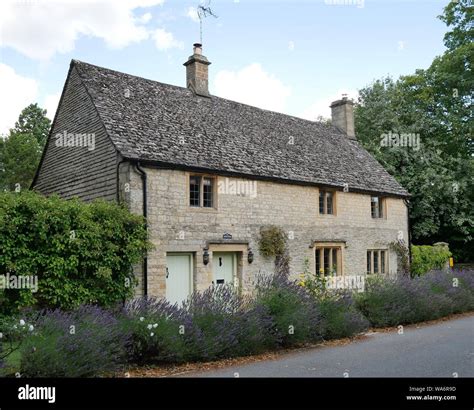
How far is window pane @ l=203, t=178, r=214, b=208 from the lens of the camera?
15.7 meters

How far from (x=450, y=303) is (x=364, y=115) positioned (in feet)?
57.8

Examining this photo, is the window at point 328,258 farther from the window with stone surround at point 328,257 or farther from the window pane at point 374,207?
the window pane at point 374,207

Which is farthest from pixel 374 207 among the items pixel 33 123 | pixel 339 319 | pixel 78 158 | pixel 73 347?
pixel 33 123

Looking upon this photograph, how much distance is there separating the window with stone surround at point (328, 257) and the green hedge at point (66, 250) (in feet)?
27.1

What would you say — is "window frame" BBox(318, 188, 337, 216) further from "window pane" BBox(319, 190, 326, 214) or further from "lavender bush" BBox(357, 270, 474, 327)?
"lavender bush" BBox(357, 270, 474, 327)

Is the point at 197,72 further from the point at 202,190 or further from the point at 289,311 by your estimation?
the point at 289,311

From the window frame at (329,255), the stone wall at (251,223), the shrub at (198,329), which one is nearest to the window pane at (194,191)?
the stone wall at (251,223)

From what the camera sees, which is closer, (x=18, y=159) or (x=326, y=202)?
(x=326, y=202)

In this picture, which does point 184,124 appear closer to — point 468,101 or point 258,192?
point 258,192

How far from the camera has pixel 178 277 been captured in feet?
47.8

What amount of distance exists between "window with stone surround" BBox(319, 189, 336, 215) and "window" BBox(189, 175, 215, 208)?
5.57 meters

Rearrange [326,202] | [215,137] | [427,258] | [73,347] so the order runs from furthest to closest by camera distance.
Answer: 1. [427,258]
2. [326,202]
3. [215,137]
4. [73,347]

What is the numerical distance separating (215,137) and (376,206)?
29.2ft

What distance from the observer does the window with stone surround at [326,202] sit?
1952cm
